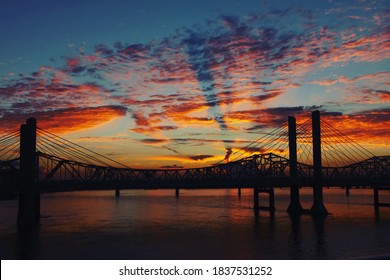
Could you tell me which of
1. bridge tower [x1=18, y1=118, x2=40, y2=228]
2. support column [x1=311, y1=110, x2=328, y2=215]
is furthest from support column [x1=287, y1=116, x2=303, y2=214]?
bridge tower [x1=18, y1=118, x2=40, y2=228]

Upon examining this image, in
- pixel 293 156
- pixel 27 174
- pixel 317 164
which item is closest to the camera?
pixel 27 174

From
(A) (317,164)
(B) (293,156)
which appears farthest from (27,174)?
(B) (293,156)

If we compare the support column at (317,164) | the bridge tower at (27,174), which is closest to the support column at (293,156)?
the support column at (317,164)

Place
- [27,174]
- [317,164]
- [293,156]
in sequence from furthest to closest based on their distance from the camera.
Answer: [293,156] < [317,164] < [27,174]

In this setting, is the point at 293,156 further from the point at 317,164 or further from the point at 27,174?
the point at 27,174

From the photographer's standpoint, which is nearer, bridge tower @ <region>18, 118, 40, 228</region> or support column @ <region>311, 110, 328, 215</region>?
bridge tower @ <region>18, 118, 40, 228</region>

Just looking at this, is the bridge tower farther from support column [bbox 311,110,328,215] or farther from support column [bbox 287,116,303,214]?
support column [bbox 311,110,328,215]

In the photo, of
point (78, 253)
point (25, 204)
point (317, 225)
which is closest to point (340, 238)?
point (317, 225)

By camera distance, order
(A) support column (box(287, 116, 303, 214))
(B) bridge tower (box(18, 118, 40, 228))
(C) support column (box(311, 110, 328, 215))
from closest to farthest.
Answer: (B) bridge tower (box(18, 118, 40, 228)) < (C) support column (box(311, 110, 328, 215)) < (A) support column (box(287, 116, 303, 214))
